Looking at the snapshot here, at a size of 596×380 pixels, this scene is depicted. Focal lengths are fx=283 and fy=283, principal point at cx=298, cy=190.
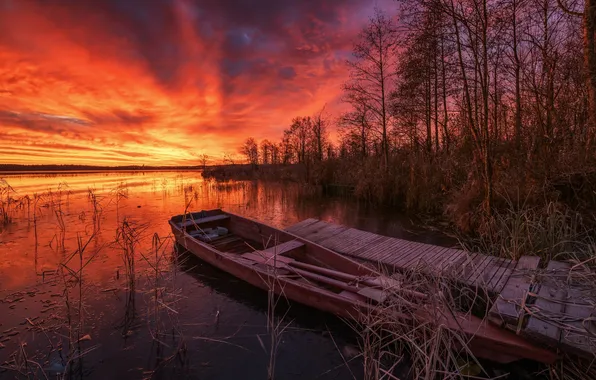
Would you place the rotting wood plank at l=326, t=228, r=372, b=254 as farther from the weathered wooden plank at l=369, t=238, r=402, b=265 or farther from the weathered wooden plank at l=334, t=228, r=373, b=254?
the weathered wooden plank at l=369, t=238, r=402, b=265

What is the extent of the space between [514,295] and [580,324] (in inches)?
27.4

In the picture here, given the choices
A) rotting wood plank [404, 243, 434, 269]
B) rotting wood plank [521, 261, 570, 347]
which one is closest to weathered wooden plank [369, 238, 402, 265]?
rotting wood plank [404, 243, 434, 269]

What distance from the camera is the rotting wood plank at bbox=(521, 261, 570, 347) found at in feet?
8.82

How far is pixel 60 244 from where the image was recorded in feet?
26.9

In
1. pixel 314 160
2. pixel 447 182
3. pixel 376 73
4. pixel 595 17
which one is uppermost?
pixel 376 73

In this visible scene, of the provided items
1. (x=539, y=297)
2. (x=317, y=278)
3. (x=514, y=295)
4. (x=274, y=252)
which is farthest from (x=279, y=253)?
(x=539, y=297)

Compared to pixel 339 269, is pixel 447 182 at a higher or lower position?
higher

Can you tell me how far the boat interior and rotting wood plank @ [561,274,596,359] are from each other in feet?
5.52

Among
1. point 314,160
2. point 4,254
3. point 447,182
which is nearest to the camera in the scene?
point 4,254

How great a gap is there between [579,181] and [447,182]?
4886mm

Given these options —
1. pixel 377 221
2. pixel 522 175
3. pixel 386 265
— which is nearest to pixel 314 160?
pixel 377 221

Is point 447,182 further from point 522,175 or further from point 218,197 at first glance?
point 218,197

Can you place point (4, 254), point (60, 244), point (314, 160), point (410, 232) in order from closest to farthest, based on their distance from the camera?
1. point (4, 254)
2. point (60, 244)
3. point (410, 232)
4. point (314, 160)

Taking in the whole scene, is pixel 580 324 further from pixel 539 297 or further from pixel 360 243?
pixel 360 243
